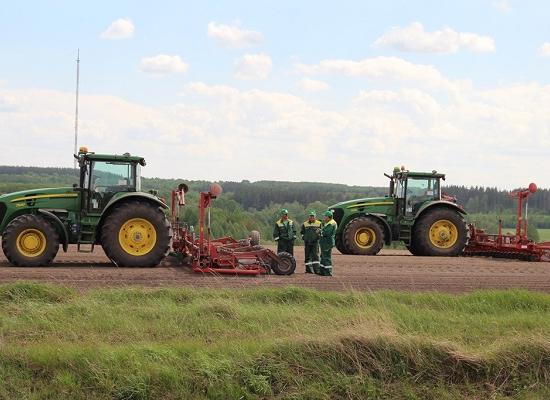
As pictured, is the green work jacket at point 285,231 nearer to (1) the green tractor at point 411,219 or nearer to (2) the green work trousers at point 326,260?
(2) the green work trousers at point 326,260

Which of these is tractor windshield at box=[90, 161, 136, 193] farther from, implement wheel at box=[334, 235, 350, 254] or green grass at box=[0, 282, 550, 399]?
implement wheel at box=[334, 235, 350, 254]

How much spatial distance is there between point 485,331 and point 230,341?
11.5 feet

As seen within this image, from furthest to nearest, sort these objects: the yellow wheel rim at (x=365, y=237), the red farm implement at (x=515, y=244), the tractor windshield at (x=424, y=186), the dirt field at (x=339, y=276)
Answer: the tractor windshield at (x=424, y=186) → the yellow wheel rim at (x=365, y=237) → the red farm implement at (x=515, y=244) → the dirt field at (x=339, y=276)

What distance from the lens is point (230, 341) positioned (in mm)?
9672

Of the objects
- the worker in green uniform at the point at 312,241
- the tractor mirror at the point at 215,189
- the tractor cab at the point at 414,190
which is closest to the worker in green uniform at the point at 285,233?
the worker in green uniform at the point at 312,241

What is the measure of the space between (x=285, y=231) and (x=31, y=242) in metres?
5.26

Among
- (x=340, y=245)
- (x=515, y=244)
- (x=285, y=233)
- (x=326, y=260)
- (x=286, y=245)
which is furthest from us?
(x=340, y=245)

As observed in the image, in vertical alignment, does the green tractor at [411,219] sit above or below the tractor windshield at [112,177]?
below

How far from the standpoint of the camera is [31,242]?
15828mm

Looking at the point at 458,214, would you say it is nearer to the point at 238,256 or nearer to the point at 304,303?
the point at 238,256

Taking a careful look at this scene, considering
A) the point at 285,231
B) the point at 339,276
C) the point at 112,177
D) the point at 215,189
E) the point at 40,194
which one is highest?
the point at 112,177

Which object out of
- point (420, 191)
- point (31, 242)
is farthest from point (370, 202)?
point (31, 242)

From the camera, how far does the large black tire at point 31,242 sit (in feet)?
51.4

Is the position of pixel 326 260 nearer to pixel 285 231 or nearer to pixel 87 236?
pixel 285 231
